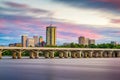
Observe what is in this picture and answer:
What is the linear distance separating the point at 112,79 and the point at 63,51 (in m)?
107

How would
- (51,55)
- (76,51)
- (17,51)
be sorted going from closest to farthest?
1. (17,51)
2. (51,55)
3. (76,51)

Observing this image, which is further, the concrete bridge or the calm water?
the concrete bridge

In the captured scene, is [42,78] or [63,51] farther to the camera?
A: [63,51]

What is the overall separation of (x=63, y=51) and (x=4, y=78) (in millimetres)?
106596

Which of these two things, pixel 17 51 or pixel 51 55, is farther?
pixel 51 55

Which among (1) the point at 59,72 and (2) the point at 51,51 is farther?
(2) the point at 51,51

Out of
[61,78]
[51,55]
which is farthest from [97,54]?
[61,78]

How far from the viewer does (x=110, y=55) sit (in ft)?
653

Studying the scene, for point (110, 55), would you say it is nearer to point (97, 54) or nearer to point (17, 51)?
point (97, 54)

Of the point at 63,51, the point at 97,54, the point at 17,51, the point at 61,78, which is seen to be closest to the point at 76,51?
the point at 63,51

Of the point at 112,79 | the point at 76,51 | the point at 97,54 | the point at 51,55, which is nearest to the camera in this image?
the point at 112,79

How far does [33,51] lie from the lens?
149875 millimetres

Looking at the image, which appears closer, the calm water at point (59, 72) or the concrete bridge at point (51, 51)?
the calm water at point (59, 72)

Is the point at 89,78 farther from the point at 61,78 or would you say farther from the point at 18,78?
the point at 18,78
